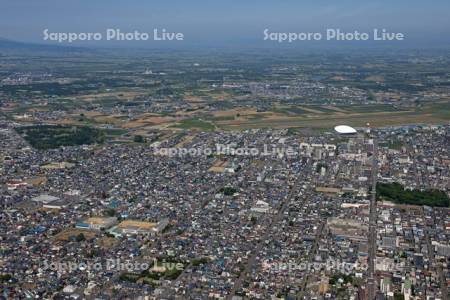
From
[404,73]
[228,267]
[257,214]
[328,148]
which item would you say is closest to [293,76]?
[404,73]

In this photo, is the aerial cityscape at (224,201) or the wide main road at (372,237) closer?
the wide main road at (372,237)

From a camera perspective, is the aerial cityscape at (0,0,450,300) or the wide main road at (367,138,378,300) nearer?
the wide main road at (367,138,378,300)

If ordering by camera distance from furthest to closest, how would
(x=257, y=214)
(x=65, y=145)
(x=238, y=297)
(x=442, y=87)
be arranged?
1. (x=442, y=87)
2. (x=65, y=145)
3. (x=257, y=214)
4. (x=238, y=297)

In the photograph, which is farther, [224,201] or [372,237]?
[224,201]

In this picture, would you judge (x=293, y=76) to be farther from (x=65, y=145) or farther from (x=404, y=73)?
(x=65, y=145)

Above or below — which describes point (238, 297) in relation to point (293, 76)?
below

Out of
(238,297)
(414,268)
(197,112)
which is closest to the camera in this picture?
(238,297)

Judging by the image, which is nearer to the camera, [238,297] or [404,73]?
[238,297]

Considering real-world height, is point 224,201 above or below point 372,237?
above
